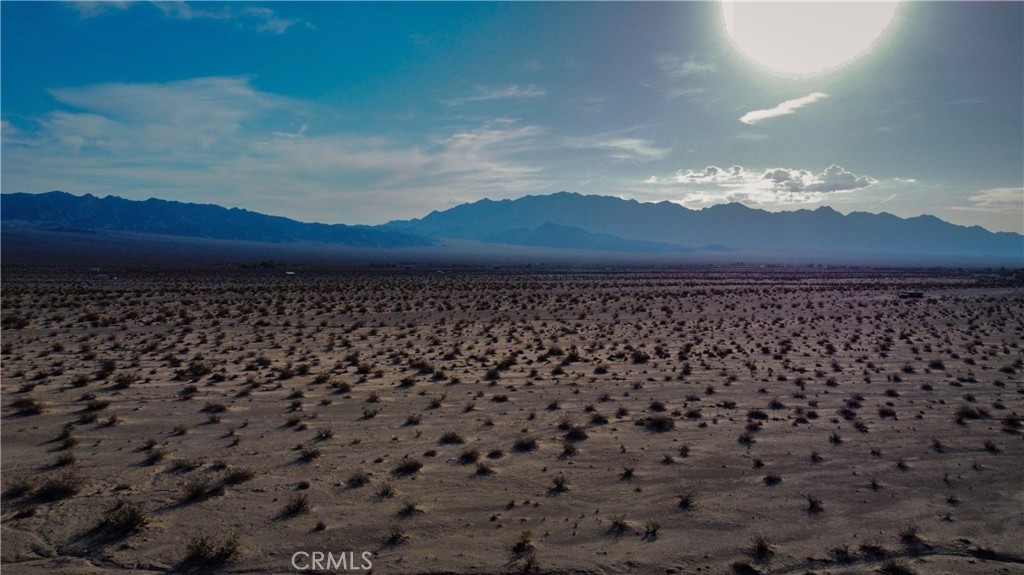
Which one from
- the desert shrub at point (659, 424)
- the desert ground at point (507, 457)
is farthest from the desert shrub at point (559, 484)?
the desert shrub at point (659, 424)

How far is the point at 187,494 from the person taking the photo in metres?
8.14

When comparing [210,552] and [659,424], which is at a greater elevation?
[659,424]

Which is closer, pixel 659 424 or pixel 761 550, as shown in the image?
pixel 761 550

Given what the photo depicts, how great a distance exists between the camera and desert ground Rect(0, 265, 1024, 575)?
693 cm

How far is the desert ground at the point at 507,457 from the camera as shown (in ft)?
22.7

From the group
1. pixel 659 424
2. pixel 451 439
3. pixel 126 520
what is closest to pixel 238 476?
pixel 126 520

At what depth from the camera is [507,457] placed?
32.5ft

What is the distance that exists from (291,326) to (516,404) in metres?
17.6

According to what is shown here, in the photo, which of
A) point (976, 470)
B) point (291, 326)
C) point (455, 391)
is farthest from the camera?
point (291, 326)

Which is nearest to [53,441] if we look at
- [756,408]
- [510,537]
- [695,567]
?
[510,537]

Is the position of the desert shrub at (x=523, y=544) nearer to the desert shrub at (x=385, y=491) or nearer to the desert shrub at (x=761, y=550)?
the desert shrub at (x=385, y=491)

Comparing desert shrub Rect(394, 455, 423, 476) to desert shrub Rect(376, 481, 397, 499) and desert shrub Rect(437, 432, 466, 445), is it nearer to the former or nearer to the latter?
desert shrub Rect(376, 481, 397, 499)

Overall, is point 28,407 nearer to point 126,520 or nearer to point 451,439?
point 126,520

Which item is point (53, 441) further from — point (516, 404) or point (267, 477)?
point (516, 404)
